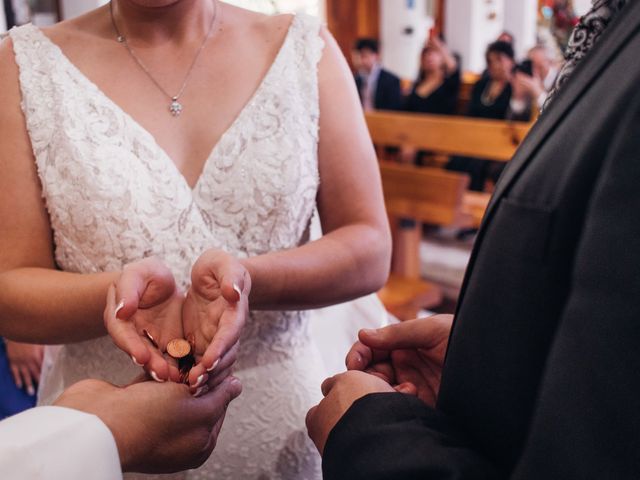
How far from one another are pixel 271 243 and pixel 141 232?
273 millimetres

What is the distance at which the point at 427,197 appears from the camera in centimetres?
453

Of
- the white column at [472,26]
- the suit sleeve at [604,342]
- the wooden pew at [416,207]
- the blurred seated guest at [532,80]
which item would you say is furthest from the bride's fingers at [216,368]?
the white column at [472,26]

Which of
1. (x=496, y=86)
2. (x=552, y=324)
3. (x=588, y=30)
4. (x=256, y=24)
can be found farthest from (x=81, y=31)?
(x=496, y=86)

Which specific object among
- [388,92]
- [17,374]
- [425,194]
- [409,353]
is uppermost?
[409,353]

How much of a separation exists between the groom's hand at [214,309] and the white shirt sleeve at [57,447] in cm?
17

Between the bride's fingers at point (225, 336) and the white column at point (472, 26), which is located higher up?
the bride's fingers at point (225, 336)

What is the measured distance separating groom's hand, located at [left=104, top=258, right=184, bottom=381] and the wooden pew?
3235 mm

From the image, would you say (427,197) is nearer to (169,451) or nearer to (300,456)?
(300,456)

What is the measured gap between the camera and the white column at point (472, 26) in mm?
11391

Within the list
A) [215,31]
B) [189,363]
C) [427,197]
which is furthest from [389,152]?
[189,363]

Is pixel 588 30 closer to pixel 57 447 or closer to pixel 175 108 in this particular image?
pixel 57 447

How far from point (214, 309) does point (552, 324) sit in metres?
0.62

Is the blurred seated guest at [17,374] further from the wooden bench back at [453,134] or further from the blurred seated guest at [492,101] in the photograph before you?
the blurred seated guest at [492,101]

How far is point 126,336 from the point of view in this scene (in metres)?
1.10
